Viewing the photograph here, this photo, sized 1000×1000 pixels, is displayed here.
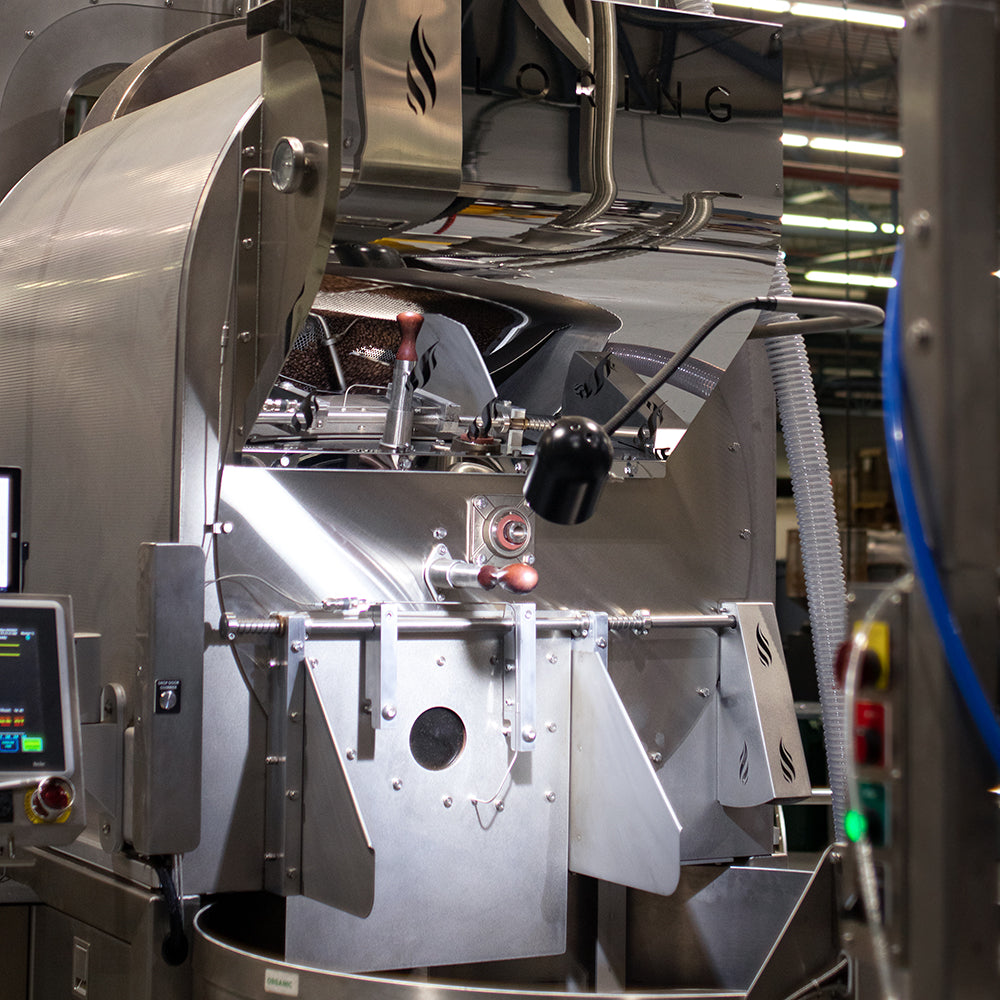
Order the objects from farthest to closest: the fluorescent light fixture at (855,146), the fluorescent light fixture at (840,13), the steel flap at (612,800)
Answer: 1. the fluorescent light fixture at (855,146)
2. the fluorescent light fixture at (840,13)
3. the steel flap at (612,800)

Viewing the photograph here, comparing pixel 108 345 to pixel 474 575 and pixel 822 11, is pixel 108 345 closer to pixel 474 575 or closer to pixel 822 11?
pixel 474 575

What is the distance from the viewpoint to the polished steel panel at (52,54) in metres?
3.29

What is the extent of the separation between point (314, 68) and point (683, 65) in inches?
22.9

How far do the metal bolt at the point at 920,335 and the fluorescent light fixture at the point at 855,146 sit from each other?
807cm

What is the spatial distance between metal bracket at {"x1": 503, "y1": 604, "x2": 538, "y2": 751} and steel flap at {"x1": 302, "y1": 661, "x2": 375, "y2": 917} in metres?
0.32

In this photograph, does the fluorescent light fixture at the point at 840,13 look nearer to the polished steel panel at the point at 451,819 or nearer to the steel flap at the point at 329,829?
the polished steel panel at the point at 451,819

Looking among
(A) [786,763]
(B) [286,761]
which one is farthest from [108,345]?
(A) [786,763]

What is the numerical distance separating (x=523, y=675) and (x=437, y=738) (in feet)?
0.55

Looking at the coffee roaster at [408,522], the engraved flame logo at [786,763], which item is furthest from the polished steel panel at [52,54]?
the engraved flame logo at [786,763]

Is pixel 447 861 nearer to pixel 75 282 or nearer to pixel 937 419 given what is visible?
pixel 75 282

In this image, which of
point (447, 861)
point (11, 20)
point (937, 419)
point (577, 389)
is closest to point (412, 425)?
point (577, 389)

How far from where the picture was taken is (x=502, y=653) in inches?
93.4

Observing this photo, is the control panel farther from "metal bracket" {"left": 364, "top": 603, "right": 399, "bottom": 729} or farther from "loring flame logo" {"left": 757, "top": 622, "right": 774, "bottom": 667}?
"loring flame logo" {"left": 757, "top": 622, "right": 774, "bottom": 667}

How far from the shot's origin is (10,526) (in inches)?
96.7
